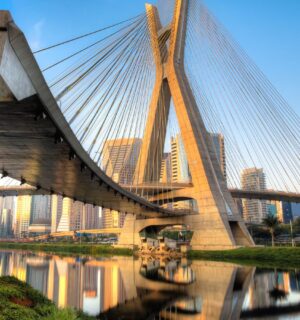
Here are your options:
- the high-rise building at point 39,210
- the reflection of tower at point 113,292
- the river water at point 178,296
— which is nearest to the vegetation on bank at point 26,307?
the river water at point 178,296

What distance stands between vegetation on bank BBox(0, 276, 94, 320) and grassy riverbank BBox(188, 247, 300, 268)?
81.8 ft

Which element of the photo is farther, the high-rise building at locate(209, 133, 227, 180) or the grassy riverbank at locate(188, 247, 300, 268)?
the high-rise building at locate(209, 133, 227, 180)

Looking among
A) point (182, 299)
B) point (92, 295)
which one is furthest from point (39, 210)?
point (182, 299)

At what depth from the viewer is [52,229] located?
176 metres

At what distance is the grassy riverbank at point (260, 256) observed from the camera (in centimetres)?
3341

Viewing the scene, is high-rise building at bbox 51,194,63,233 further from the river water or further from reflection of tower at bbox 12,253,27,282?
the river water

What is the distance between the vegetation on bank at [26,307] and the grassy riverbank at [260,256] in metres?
24.9

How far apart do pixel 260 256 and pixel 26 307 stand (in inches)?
1275

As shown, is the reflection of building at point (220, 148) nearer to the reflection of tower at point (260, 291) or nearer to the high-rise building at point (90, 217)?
the reflection of tower at point (260, 291)

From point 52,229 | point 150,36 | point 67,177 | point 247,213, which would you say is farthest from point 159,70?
point 52,229

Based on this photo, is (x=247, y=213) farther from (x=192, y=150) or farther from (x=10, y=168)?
(x=10, y=168)

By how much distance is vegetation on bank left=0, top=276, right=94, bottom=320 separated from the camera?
732 centimetres

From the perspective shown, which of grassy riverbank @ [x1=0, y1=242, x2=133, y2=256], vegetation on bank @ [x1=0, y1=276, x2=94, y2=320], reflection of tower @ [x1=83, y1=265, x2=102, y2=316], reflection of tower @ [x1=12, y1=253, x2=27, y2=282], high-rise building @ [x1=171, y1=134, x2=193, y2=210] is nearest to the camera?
vegetation on bank @ [x1=0, y1=276, x2=94, y2=320]

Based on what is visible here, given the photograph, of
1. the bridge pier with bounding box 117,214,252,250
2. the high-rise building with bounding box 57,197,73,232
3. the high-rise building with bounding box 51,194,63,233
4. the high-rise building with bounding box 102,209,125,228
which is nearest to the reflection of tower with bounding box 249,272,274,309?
the bridge pier with bounding box 117,214,252,250
